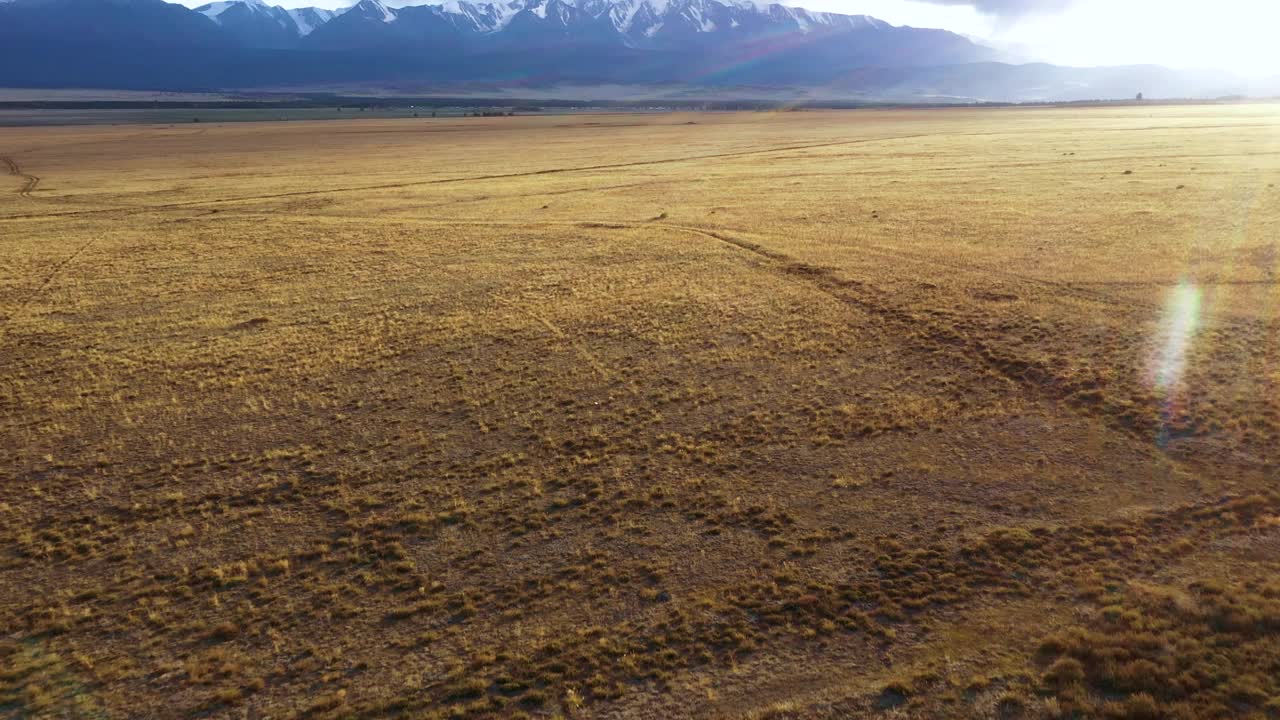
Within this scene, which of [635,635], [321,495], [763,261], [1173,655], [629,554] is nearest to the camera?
[1173,655]

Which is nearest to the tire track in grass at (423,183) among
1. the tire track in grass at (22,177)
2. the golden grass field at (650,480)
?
the tire track in grass at (22,177)

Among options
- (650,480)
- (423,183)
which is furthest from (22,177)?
(650,480)

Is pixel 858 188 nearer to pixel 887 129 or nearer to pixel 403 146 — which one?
pixel 403 146

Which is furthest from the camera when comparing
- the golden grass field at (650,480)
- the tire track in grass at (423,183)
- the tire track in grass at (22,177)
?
the tire track in grass at (22,177)

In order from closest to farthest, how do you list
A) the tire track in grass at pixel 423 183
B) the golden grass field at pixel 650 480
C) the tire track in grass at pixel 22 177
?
the golden grass field at pixel 650 480 < the tire track in grass at pixel 423 183 < the tire track in grass at pixel 22 177

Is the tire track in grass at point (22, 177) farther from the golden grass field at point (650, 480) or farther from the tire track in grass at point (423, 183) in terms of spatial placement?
the golden grass field at point (650, 480)

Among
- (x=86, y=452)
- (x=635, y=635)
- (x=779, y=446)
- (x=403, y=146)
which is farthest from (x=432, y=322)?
(x=403, y=146)

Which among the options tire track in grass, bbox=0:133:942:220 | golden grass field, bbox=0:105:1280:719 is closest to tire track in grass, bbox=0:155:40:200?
tire track in grass, bbox=0:133:942:220

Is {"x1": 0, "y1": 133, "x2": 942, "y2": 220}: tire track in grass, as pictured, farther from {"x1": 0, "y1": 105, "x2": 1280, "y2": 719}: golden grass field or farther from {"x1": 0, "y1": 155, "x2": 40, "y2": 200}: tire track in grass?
{"x1": 0, "y1": 105, "x2": 1280, "y2": 719}: golden grass field

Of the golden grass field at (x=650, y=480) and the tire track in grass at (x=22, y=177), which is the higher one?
the tire track in grass at (x=22, y=177)
